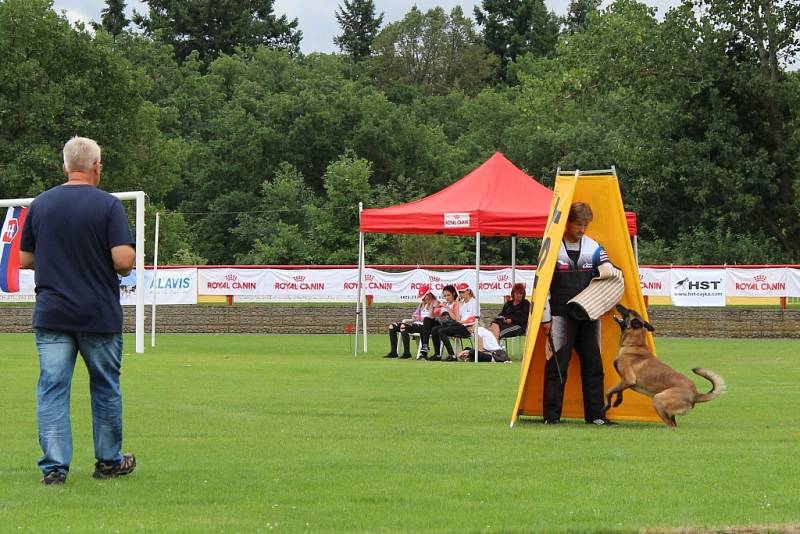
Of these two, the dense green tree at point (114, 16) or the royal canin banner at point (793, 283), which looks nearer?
the royal canin banner at point (793, 283)

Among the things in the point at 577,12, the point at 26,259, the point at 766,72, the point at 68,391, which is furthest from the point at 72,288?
→ the point at 577,12

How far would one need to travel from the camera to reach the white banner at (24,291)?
3266 centimetres

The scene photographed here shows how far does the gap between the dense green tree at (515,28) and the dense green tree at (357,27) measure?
908 centimetres


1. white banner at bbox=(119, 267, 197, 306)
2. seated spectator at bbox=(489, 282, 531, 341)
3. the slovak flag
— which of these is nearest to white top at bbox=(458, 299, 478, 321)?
seated spectator at bbox=(489, 282, 531, 341)

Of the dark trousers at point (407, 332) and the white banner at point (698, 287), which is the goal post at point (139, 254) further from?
the white banner at point (698, 287)

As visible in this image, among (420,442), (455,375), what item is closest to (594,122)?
(455,375)

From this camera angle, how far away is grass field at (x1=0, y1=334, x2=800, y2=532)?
21.4 ft

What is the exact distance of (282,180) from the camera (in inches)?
2731

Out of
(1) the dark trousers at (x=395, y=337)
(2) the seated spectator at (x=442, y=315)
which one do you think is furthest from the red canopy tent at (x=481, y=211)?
(1) the dark trousers at (x=395, y=337)

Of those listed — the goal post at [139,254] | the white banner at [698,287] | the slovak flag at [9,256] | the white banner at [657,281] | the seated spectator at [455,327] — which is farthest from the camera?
the white banner at [657,281]

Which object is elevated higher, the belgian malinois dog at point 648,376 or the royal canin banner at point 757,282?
the royal canin banner at point 757,282

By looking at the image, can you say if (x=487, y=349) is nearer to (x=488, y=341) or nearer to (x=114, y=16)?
(x=488, y=341)

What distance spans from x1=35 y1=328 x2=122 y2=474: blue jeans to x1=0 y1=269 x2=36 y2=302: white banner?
25118mm

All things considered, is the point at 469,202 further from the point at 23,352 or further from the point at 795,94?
the point at 795,94
